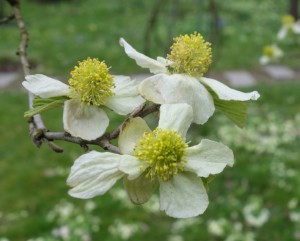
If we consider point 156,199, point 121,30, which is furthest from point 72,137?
point 121,30

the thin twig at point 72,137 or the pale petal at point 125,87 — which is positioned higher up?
the pale petal at point 125,87

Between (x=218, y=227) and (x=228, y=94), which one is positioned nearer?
(x=228, y=94)

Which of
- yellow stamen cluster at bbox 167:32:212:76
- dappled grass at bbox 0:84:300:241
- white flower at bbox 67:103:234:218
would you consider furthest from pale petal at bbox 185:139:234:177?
dappled grass at bbox 0:84:300:241

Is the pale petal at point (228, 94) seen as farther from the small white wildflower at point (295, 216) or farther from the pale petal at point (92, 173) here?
the small white wildflower at point (295, 216)

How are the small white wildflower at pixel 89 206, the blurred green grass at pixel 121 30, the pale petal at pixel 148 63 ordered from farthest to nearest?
the blurred green grass at pixel 121 30 → the small white wildflower at pixel 89 206 → the pale petal at pixel 148 63

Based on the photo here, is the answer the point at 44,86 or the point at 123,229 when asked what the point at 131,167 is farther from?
the point at 123,229

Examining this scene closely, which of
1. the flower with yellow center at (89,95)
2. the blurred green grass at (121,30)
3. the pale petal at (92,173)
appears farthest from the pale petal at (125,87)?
the blurred green grass at (121,30)

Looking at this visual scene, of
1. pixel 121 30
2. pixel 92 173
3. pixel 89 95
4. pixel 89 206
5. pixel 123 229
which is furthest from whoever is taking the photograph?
pixel 121 30
